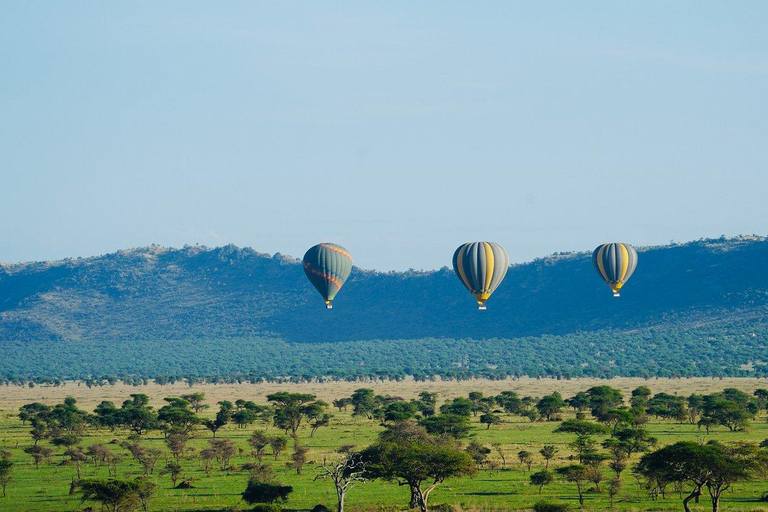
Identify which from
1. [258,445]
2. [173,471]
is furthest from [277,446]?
[173,471]

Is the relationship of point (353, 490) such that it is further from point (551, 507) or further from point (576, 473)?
point (551, 507)

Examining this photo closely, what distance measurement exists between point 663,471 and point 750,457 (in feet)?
11.9

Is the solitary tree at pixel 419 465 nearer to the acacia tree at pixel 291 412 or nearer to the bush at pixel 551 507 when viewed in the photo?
the bush at pixel 551 507

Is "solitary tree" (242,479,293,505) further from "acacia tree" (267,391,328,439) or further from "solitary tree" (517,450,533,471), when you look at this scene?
"acacia tree" (267,391,328,439)

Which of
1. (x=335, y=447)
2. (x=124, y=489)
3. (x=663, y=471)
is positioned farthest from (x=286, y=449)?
(x=663, y=471)

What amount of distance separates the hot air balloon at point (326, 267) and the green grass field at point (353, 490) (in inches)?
464

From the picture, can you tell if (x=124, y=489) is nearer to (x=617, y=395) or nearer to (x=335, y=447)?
(x=335, y=447)

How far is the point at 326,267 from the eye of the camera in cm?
7594

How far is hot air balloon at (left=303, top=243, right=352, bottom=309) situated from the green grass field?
11.8 m

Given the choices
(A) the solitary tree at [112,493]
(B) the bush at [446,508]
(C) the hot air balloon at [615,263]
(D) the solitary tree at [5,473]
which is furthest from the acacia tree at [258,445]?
(C) the hot air balloon at [615,263]

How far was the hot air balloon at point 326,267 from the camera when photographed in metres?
76.0

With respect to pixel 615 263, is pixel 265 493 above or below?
below

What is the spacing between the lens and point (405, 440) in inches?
1854

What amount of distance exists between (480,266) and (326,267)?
33.9 feet
